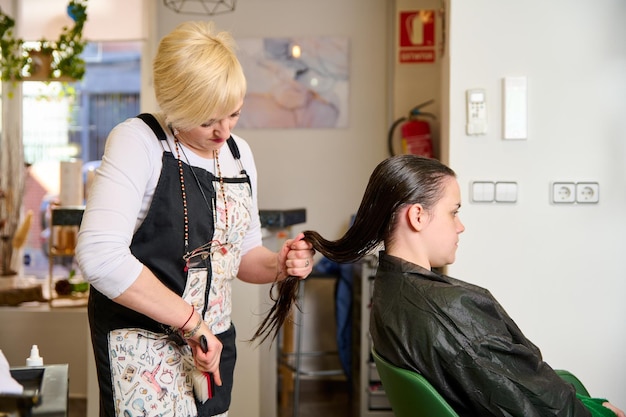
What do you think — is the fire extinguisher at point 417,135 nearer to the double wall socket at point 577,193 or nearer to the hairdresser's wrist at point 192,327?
the double wall socket at point 577,193

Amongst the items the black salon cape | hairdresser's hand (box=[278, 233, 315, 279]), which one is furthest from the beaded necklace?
the black salon cape

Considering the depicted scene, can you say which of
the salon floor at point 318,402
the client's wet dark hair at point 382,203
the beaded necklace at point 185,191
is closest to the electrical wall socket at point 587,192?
the client's wet dark hair at point 382,203

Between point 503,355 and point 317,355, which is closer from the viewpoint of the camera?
point 503,355

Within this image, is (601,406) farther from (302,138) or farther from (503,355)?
(302,138)

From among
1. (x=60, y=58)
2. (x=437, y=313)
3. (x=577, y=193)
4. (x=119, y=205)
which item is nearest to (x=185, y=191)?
(x=119, y=205)

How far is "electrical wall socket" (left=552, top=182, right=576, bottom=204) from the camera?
9.00ft

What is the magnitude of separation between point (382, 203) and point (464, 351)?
380mm

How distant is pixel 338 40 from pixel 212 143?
3271 millimetres

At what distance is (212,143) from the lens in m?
1.60

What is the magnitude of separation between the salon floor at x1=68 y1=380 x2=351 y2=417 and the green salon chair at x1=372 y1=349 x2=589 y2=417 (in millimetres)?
2600

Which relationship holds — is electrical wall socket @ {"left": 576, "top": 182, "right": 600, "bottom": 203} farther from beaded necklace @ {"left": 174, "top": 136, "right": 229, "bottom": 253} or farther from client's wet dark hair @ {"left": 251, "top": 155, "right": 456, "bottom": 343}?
beaded necklace @ {"left": 174, "top": 136, "right": 229, "bottom": 253}

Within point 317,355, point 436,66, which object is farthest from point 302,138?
point 317,355

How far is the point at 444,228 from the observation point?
177cm

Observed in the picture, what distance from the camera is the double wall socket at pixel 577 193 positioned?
2740 mm
